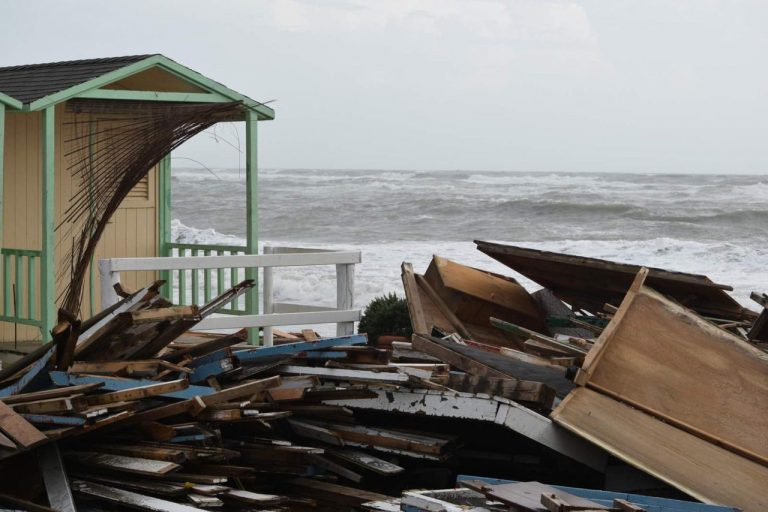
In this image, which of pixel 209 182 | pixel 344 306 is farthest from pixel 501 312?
pixel 209 182

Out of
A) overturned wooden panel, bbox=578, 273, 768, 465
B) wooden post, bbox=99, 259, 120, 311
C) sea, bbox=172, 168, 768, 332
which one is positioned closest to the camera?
overturned wooden panel, bbox=578, 273, 768, 465

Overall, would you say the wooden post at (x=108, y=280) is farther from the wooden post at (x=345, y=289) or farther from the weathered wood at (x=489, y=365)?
the weathered wood at (x=489, y=365)

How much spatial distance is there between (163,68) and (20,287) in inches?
102

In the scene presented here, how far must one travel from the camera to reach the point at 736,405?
6703 mm

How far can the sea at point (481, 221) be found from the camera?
98.8 feet

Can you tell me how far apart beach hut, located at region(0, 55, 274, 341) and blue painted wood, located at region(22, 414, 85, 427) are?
13.9 feet

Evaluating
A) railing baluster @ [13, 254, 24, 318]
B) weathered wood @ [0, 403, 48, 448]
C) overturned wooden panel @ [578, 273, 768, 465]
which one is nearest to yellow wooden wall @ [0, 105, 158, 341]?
railing baluster @ [13, 254, 24, 318]

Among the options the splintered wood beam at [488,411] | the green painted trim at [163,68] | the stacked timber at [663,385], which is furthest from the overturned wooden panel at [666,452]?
the green painted trim at [163,68]

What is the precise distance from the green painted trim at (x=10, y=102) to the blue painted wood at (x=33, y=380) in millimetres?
3841

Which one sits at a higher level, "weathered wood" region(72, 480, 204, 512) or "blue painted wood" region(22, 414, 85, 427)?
"blue painted wood" region(22, 414, 85, 427)

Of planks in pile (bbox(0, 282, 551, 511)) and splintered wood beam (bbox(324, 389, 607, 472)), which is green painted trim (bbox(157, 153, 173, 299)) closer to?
planks in pile (bbox(0, 282, 551, 511))

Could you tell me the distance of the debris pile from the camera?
5809 millimetres

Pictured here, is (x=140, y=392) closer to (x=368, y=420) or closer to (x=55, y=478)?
(x=55, y=478)

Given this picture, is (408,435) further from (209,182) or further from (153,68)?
(209,182)
